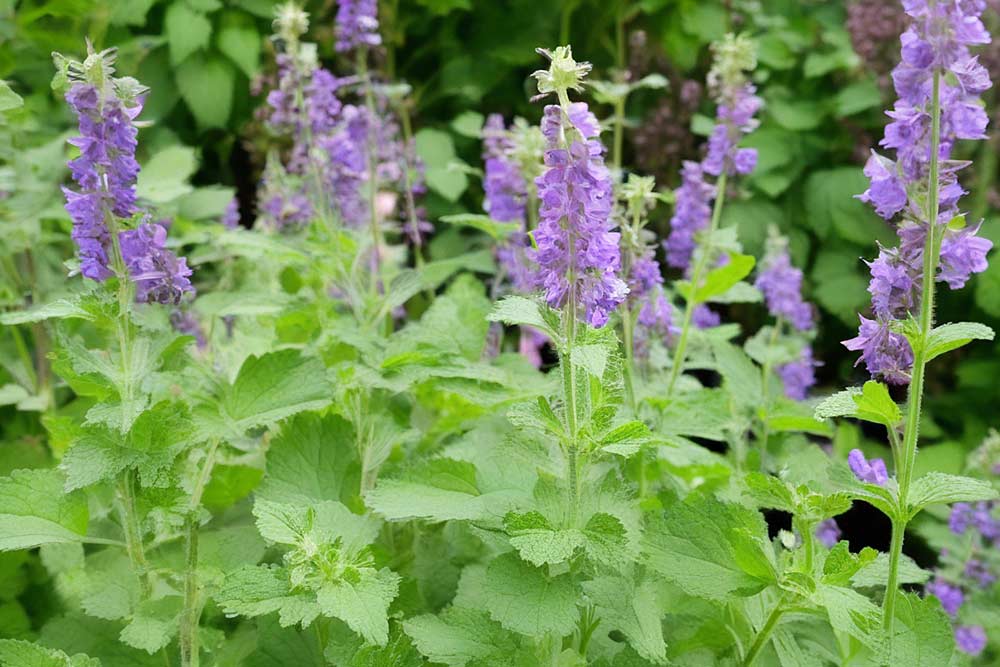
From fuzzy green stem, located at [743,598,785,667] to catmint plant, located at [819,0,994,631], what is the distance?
0.14m

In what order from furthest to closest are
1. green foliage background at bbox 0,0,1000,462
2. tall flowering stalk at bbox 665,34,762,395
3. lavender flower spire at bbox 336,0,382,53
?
green foliage background at bbox 0,0,1000,462
lavender flower spire at bbox 336,0,382,53
tall flowering stalk at bbox 665,34,762,395

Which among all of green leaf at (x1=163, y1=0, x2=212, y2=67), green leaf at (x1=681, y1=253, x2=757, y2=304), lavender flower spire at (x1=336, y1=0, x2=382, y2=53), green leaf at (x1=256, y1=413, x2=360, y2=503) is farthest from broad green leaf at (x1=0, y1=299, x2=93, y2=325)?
green leaf at (x1=163, y1=0, x2=212, y2=67)

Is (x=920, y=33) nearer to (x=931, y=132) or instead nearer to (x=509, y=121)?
(x=931, y=132)

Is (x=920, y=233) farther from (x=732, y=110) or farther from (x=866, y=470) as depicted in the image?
(x=732, y=110)

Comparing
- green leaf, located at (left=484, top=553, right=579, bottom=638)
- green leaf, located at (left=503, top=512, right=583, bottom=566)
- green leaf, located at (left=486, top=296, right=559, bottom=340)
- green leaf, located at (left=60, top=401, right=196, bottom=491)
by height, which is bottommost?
green leaf, located at (left=484, top=553, right=579, bottom=638)

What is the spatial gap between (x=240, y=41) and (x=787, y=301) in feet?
8.04

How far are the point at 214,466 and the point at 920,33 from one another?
131 centimetres

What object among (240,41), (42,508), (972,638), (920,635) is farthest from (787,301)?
(240,41)

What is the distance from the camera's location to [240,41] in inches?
160

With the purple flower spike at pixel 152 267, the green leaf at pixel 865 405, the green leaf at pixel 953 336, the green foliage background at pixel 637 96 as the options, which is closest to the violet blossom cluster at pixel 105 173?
the purple flower spike at pixel 152 267

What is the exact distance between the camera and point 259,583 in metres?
1.35

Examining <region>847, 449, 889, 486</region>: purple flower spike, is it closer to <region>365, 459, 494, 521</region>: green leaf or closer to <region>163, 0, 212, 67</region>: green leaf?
<region>365, 459, 494, 521</region>: green leaf

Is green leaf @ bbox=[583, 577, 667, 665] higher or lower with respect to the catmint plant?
lower

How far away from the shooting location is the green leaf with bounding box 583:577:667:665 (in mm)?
1349
